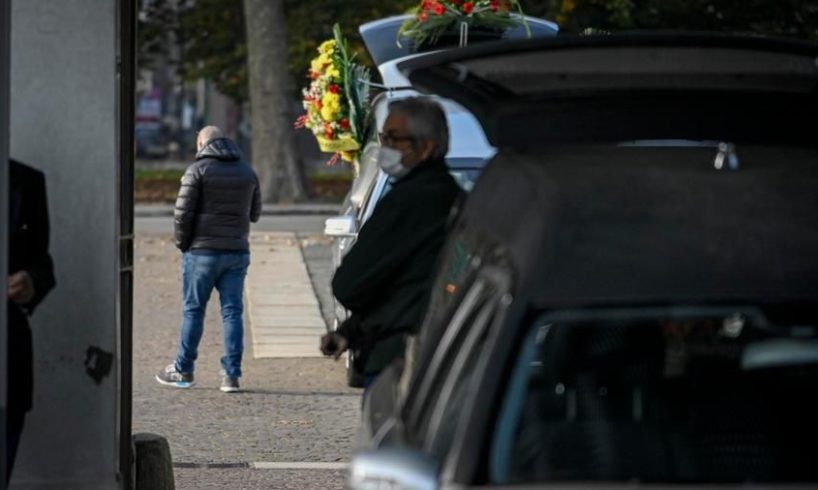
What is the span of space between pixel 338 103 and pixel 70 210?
23.2 ft

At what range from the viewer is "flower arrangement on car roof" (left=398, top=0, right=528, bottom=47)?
46.0 ft

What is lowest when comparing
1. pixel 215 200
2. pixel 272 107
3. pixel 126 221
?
pixel 272 107

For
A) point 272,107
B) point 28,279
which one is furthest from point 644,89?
point 272,107

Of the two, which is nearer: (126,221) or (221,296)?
(126,221)

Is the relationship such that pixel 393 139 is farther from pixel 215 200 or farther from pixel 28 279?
pixel 215 200

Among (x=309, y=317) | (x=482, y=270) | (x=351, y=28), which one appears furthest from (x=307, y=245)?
(x=482, y=270)

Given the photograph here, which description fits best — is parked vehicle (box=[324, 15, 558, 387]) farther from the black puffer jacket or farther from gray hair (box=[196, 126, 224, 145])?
gray hair (box=[196, 126, 224, 145])

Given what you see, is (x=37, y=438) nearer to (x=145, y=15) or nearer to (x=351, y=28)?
(x=351, y=28)

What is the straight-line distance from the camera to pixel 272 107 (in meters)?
32.8

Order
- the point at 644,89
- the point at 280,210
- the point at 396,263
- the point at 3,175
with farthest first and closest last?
the point at 280,210 < the point at 396,263 < the point at 3,175 < the point at 644,89

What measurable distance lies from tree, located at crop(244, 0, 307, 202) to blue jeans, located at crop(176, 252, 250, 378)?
19697 millimetres

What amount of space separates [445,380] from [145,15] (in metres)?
35.7

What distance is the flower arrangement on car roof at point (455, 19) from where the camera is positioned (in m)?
14.0

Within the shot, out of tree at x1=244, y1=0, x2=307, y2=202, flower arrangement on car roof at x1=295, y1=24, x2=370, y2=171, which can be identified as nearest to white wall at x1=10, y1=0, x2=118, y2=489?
flower arrangement on car roof at x1=295, y1=24, x2=370, y2=171
